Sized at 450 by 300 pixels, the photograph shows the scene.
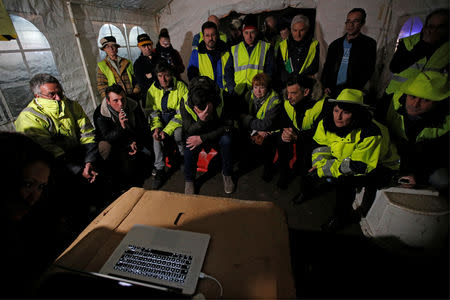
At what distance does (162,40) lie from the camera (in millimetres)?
3527

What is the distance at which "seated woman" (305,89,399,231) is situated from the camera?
61.1 inches

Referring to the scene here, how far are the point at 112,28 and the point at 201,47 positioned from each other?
2.25m

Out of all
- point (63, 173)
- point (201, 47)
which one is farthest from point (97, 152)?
point (201, 47)

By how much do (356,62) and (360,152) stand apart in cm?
129

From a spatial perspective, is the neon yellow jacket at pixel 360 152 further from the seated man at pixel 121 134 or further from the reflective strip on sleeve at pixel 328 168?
the seated man at pixel 121 134

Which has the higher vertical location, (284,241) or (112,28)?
(112,28)

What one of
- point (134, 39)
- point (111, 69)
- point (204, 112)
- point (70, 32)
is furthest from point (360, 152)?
point (134, 39)

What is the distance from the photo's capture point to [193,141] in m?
2.40

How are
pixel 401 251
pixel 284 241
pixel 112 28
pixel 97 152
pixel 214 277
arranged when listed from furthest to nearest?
→ pixel 112 28 → pixel 97 152 → pixel 401 251 → pixel 284 241 → pixel 214 277

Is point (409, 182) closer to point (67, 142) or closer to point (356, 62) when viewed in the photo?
point (356, 62)

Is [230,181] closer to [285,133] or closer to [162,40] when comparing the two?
[285,133]

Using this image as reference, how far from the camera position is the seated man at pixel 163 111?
2.63 metres

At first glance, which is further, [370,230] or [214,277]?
[370,230]

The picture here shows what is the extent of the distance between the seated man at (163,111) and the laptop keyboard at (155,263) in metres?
1.79
